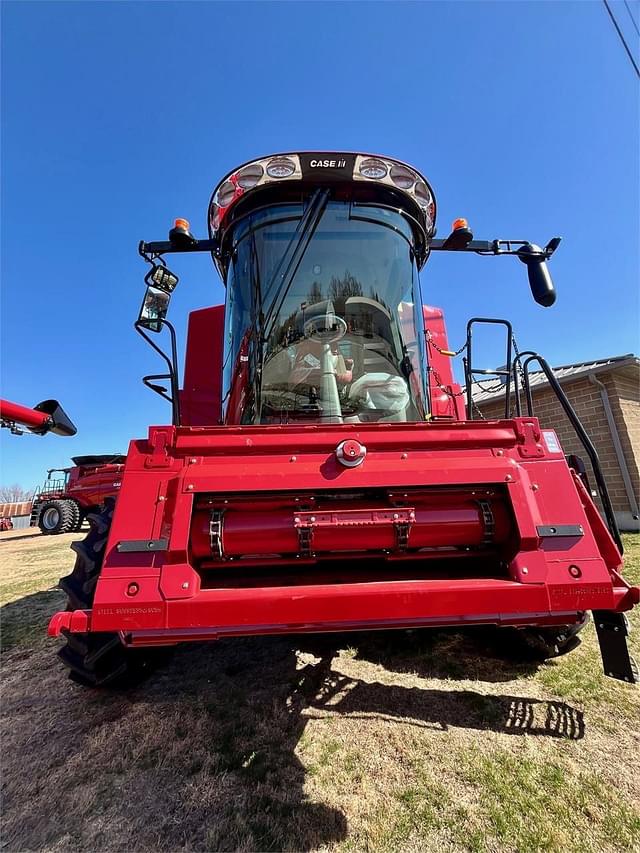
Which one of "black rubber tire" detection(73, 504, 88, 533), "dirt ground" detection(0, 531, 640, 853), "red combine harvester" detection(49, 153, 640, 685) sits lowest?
"dirt ground" detection(0, 531, 640, 853)

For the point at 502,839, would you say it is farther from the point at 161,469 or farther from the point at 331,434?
the point at 161,469

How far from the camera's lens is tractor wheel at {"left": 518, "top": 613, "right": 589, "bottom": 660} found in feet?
8.05

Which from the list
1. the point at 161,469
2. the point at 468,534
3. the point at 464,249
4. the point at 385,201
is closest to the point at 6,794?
the point at 161,469

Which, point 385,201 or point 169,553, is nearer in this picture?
point 169,553

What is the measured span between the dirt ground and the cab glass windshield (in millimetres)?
1671

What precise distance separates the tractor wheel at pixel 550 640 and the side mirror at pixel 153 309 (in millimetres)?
3057

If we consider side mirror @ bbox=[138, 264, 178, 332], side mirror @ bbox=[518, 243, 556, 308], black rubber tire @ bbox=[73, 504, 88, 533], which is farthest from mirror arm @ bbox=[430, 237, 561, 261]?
black rubber tire @ bbox=[73, 504, 88, 533]

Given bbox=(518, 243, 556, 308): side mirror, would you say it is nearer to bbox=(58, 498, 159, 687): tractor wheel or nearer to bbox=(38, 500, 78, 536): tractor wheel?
bbox=(58, 498, 159, 687): tractor wheel

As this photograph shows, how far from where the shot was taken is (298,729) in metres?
2.16

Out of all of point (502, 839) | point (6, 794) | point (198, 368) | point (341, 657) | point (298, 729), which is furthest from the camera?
point (198, 368)

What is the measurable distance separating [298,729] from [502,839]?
1.03m

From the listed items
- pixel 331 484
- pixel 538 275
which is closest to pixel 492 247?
pixel 538 275

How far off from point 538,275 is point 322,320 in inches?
58.8

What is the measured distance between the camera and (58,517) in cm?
1488
